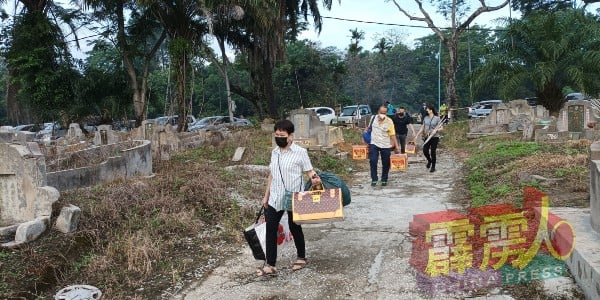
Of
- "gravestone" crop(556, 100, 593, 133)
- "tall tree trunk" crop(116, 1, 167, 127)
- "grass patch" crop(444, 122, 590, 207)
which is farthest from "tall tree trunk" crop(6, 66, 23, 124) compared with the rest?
"gravestone" crop(556, 100, 593, 133)

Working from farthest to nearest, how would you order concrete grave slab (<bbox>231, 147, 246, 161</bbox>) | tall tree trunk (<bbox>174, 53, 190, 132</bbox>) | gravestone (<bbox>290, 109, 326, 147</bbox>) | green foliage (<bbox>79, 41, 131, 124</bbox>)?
green foliage (<bbox>79, 41, 131, 124</bbox>) < tall tree trunk (<bbox>174, 53, 190, 132</bbox>) < gravestone (<bbox>290, 109, 326, 147</bbox>) < concrete grave slab (<bbox>231, 147, 246, 161</bbox>)

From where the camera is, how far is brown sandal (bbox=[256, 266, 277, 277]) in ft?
14.8

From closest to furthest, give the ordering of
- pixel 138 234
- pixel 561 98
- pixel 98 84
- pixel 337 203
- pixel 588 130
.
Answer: pixel 337 203, pixel 138 234, pixel 588 130, pixel 561 98, pixel 98 84

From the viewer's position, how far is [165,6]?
746 inches

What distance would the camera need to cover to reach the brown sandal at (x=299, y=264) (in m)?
4.66

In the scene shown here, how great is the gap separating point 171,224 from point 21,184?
190 centimetres

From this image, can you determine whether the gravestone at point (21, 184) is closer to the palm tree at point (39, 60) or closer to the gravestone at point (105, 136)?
the gravestone at point (105, 136)

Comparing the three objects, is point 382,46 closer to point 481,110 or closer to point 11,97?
point 481,110

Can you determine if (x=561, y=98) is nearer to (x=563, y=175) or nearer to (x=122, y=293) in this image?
(x=563, y=175)

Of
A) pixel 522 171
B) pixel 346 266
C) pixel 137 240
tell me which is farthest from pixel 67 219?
pixel 522 171

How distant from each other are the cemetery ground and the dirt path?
234 mm

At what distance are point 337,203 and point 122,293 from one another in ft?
6.82

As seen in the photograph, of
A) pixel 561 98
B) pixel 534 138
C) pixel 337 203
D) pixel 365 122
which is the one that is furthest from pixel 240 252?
pixel 561 98

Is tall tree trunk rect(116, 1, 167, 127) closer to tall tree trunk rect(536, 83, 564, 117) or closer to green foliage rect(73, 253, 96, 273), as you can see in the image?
tall tree trunk rect(536, 83, 564, 117)
